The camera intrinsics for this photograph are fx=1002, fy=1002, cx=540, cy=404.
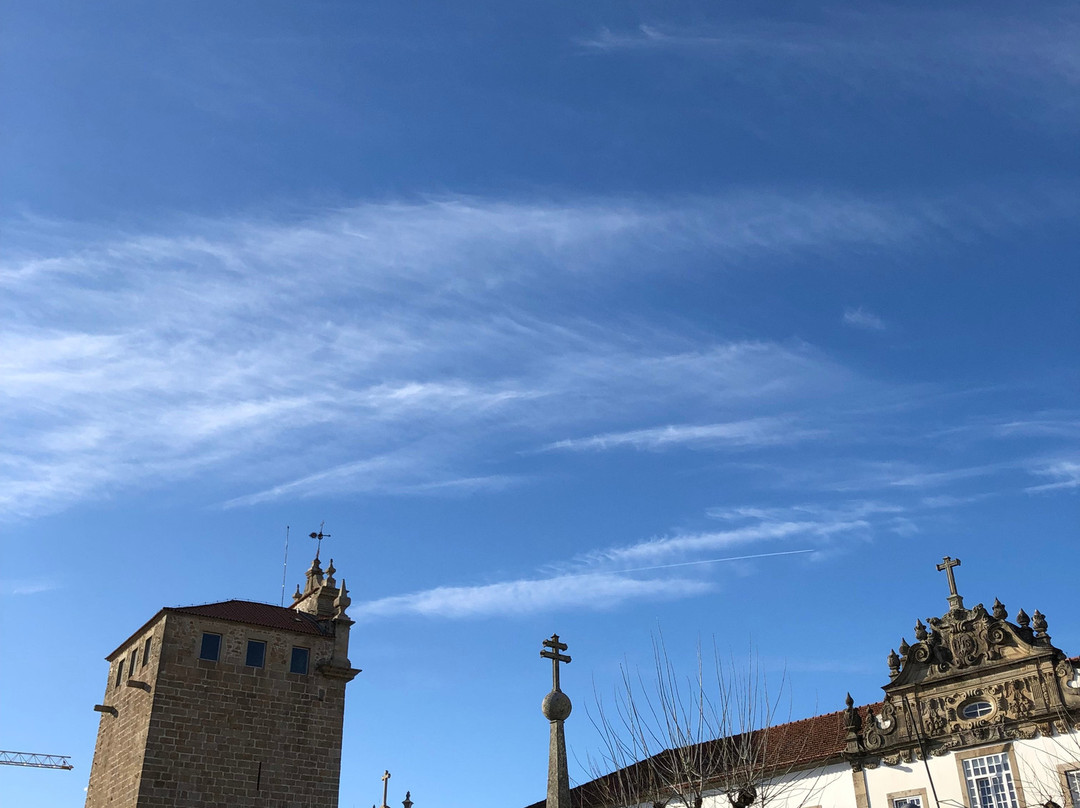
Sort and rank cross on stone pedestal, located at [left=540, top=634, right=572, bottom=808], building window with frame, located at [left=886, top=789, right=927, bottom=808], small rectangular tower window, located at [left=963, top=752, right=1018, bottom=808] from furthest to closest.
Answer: building window with frame, located at [left=886, top=789, right=927, bottom=808] → small rectangular tower window, located at [left=963, top=752, right=1018, bottom=808] → cross on stone pedestal, located at [left=540, top=634, right=572, bottom=808]

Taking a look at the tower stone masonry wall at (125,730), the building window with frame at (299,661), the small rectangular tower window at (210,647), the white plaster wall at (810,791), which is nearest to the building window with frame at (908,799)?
the white plaster wall at (810,791)

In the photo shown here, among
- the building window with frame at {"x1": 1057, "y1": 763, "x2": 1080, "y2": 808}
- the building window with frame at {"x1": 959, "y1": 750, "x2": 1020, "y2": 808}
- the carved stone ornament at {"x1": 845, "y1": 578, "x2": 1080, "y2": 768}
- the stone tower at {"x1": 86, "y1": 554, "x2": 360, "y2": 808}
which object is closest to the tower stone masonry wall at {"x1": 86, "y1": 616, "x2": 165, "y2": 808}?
the stone tower at {"x1": 86, "y1": 554, "x2": 360, "y2": 808}

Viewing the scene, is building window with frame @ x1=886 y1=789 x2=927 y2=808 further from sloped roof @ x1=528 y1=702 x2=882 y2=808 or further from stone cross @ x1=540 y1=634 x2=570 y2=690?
stone cross @ x1=540 y1=634 x2=570 y2=690

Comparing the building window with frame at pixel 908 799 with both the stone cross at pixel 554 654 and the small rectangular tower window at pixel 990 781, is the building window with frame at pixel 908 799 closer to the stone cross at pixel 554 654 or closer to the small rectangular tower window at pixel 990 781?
the small rectangular tower window at pixel 990 781

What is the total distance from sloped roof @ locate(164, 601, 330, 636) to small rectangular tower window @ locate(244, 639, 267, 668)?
572 mm

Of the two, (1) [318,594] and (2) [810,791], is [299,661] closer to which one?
(1) [318,594]

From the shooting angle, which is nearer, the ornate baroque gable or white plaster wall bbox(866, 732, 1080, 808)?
white plaster wall bbox(866, 732, 1080, 808)

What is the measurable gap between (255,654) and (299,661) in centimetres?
151

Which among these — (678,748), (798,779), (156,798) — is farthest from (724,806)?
(156,798)

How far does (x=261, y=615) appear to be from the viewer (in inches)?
1282

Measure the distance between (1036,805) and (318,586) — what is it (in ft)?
77.1

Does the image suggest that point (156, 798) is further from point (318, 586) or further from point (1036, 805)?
point (1036, 805)

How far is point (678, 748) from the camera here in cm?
2003

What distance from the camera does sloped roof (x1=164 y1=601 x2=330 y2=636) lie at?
102 ft
